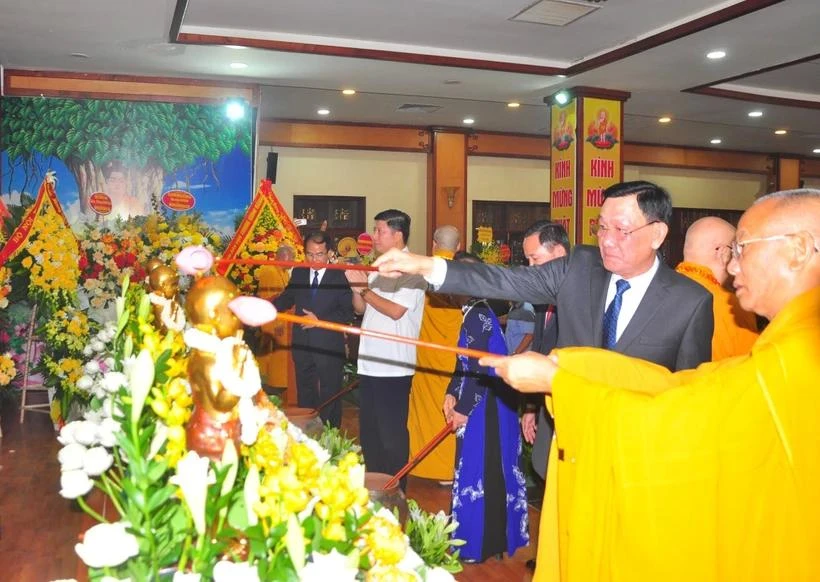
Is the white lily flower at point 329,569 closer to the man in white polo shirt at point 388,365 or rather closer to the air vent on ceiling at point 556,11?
the man in white polo shirt at point 388,365

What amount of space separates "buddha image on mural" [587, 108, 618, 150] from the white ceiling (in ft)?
0.97

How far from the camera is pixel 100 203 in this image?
19.6 feet

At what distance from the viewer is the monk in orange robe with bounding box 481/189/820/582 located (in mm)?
1276

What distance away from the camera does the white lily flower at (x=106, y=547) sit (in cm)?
85

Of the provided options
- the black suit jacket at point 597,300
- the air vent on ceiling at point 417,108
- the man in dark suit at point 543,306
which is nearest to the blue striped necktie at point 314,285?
the man in dark suit at point 543,306

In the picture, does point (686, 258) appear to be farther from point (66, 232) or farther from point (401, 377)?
point (66, 232)

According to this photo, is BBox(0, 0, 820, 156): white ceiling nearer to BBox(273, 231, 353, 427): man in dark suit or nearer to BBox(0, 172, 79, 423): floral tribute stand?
BBox(0, 172, 79, 423): floral tribute stand

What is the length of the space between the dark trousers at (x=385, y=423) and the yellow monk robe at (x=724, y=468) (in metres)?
2.11

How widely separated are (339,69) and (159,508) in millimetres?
5179

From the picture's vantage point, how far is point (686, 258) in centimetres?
302

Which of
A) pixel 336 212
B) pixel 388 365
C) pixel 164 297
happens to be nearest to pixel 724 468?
pixel 164 297

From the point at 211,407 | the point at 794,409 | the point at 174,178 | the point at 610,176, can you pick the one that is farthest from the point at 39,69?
the point at 794,409

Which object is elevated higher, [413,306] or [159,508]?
[413,306]

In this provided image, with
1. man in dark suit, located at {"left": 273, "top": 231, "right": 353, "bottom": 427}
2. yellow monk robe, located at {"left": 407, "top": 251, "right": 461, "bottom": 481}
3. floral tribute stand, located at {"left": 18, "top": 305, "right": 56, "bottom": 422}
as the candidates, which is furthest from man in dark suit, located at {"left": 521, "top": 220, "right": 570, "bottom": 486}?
floral tribute stand, located at {"left": 18, "top": 305, "right": 56, "bottom": 422}
